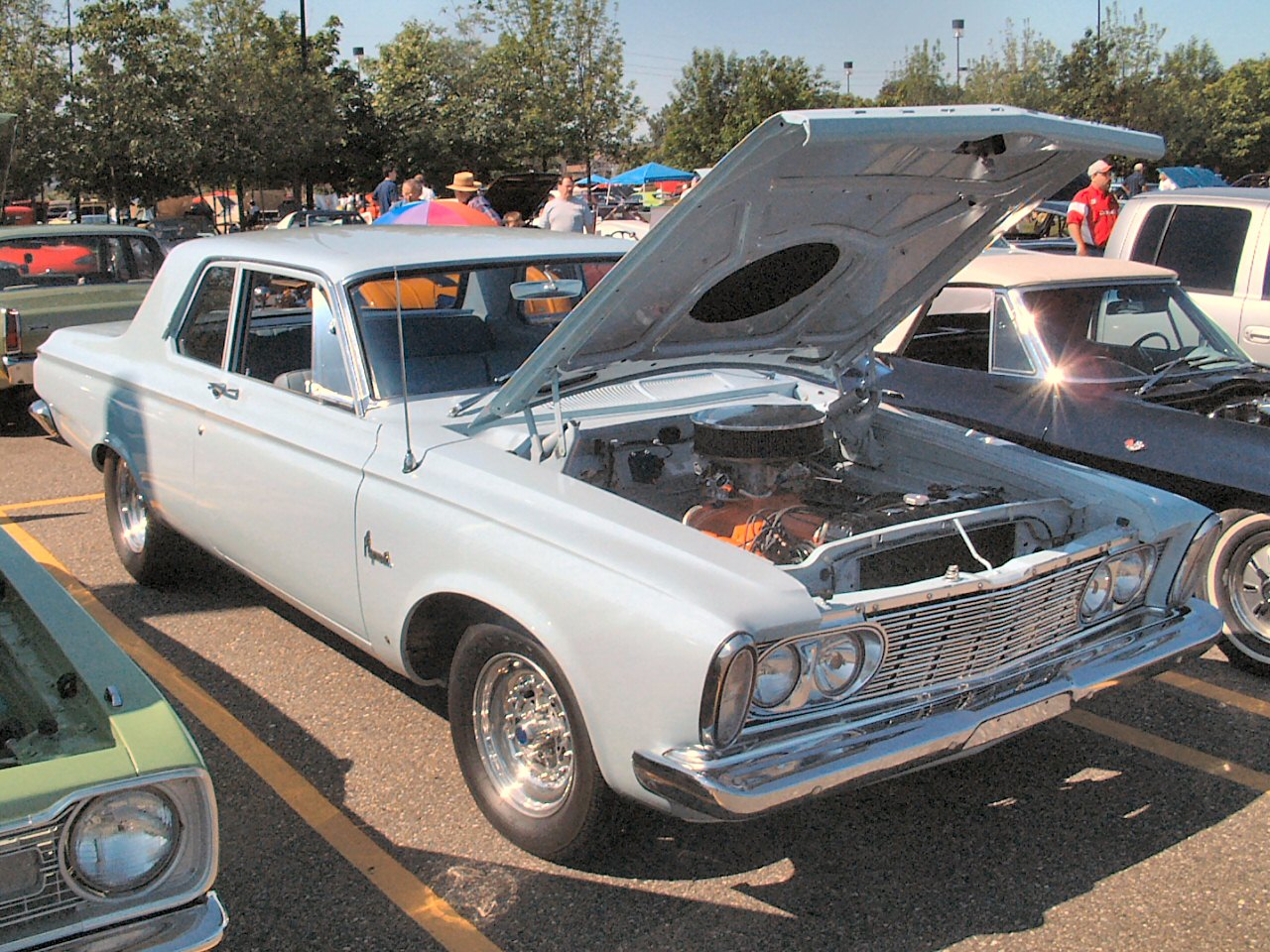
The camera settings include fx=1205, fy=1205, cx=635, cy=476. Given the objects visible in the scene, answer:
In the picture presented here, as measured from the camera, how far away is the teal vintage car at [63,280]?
8.39m

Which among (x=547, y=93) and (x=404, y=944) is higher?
(x=547, y=93)

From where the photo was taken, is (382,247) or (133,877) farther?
(382,247)

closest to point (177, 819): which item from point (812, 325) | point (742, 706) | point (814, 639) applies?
point (742, 706)

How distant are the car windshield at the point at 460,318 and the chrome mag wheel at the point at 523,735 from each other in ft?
3.49

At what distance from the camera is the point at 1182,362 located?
559 cm

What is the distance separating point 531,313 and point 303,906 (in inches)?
87.3

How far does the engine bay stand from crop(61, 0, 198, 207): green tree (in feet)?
84.0

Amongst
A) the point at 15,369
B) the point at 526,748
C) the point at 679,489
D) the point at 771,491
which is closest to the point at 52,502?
the point at 15,369

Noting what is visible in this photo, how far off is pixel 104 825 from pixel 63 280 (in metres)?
8.37

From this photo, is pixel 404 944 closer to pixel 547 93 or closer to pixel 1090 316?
pixel 1090 316

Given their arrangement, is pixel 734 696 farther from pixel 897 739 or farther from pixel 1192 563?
pixel 1192 563

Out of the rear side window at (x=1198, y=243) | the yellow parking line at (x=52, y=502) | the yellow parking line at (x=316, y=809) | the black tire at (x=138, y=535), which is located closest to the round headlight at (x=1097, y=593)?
the yellow parking line at (x=316, y=809)

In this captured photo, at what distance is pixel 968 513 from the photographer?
344 cm

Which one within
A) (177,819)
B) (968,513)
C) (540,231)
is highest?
(540,231)
